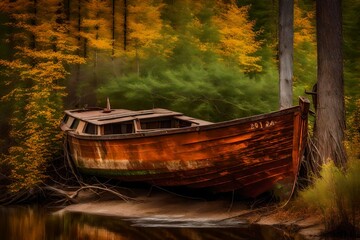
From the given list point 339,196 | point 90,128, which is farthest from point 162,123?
point 339,196

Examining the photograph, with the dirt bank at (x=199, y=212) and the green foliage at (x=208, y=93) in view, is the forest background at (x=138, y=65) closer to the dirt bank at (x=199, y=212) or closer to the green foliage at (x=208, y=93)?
the green foliage at (x=208, y=93)

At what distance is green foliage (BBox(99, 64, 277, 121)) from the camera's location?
1848 cm

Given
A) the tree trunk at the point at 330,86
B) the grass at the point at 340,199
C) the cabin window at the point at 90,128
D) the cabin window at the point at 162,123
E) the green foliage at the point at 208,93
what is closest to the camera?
the grass at the point at 340,199

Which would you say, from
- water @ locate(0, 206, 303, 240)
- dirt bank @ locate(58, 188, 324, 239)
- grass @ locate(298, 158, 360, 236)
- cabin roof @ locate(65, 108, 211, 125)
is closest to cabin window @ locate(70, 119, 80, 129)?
cabin roof @ locate(65, 108, 211, 125)

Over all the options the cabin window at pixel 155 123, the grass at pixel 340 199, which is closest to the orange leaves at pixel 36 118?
the cabin window at pixel 155 123

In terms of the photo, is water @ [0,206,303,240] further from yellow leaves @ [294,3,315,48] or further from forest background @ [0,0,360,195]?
yellow leaves @ [294,3,315,48]

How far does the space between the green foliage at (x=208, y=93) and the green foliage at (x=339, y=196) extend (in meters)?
7.19

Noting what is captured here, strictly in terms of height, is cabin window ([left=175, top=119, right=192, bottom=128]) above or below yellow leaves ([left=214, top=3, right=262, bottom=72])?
below

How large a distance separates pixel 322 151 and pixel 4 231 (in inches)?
276

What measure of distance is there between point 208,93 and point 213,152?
5.66 meters

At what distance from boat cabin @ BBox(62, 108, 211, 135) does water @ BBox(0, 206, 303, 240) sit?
8.69ft

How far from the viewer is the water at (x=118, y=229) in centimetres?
1145

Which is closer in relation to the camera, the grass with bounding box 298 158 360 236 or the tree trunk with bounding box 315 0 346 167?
the grass with bounding box 298 158 360 236

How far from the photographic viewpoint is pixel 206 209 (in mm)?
13781
